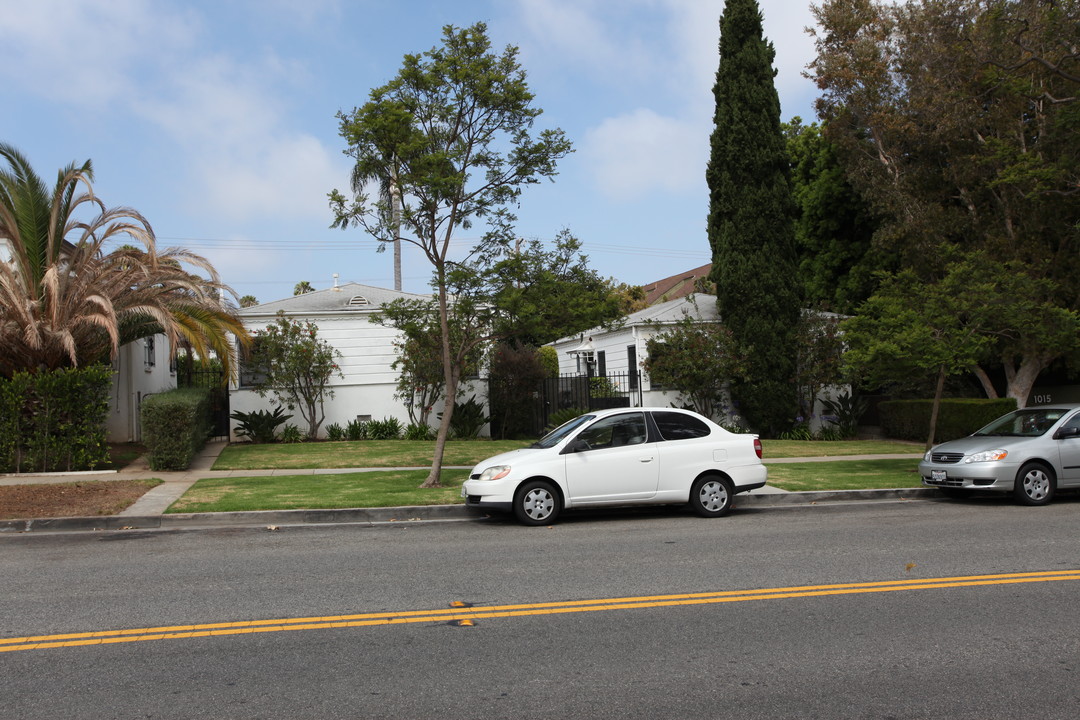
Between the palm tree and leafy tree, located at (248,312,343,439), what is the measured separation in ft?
16.6

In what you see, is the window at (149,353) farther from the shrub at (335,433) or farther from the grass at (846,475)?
the grass at (846,475)

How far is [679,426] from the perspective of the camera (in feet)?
38.2

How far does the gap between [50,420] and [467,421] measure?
1062 cm

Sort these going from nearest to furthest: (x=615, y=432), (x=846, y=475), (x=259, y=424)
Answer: (x=615, y=432) → (x=846, y=475) → (x=259, y=424)

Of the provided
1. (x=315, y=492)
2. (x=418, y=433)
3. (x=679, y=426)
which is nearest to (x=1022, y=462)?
(x=679, y=426)

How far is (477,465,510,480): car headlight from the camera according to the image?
10906mm

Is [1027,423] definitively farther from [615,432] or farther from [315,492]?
[315,492]

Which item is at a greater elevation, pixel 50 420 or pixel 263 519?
pixel 50 420

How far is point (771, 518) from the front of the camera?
453 inches

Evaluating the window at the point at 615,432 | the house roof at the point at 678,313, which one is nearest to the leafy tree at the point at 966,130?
the house roof at the point at 678,313

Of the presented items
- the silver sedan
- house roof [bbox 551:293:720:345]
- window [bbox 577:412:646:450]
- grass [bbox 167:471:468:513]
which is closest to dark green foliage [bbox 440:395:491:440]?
house roof [bbox 551:293:720:345]

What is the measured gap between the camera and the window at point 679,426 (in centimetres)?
1157

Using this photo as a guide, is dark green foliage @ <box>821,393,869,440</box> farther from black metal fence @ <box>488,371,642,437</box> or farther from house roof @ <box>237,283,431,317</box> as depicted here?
house roof @ <box>237,283,431,317</box>

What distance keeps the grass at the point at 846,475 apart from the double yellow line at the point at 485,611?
6.35m
